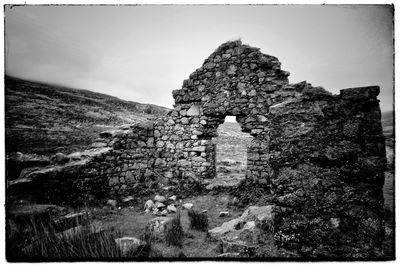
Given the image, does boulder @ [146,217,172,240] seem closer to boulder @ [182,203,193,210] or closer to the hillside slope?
boulder @ [182,203,193,210]

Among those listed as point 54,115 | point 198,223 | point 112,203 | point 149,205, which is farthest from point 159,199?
point 54,115

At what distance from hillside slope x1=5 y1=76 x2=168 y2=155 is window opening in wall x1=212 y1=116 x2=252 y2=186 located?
3.24 m

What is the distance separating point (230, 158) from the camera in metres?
9.70

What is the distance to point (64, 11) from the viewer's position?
3.31 metres

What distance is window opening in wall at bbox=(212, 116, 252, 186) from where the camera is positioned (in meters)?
6.22

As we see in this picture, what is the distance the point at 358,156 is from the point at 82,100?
1406cm

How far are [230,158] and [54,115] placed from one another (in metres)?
7.05

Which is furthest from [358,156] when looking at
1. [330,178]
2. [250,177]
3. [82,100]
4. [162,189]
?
[82,100]

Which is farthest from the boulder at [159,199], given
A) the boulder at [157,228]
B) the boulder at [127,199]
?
the boulder at [157,228]

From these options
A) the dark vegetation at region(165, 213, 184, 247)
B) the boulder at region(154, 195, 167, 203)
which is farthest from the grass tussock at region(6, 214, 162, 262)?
the boulder at region(154, 195, 167, 203)

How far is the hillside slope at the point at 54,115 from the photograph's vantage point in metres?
3.53

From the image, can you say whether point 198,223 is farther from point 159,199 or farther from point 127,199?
point 127,199

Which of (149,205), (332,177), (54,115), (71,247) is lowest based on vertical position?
(149,205)

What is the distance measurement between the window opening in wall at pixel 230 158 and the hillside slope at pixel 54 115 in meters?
3.24
